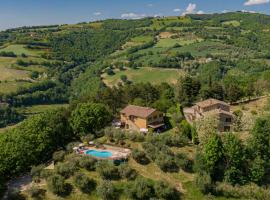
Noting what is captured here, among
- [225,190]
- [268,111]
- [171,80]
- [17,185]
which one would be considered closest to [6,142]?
[17,185]

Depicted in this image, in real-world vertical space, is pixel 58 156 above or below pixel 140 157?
below

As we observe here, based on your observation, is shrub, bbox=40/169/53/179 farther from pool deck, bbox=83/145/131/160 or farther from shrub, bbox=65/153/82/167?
pool deck, bbox=83/145/131/160

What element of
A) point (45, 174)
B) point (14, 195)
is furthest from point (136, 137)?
point (14, 195)

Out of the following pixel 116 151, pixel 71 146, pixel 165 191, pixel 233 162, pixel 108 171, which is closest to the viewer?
pixel 165 191

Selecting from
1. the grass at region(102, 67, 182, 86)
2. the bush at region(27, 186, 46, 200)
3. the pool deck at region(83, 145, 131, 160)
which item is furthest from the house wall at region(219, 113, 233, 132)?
the grass at region(102, 67, 182, 86)

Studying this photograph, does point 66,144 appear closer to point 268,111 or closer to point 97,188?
point 97,188

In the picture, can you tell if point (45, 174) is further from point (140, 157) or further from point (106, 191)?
point (140, 157)

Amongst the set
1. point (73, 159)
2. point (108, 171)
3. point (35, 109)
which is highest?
point (73, 159)

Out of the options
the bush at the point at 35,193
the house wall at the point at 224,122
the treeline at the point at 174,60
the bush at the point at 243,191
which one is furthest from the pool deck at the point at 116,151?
the treeline at the point at 174,60

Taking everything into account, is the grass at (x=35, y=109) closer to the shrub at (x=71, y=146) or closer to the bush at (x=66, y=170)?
the shrub at (x=71, y=146)
